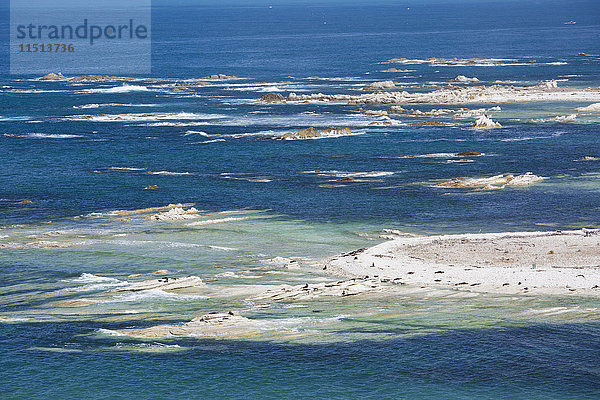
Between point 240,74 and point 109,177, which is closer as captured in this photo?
point 109,177

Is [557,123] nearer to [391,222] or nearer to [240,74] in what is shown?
[391,222]

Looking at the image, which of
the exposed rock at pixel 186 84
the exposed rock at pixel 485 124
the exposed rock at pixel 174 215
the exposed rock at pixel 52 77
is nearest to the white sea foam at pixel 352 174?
the exposed rock at pixel 174 215

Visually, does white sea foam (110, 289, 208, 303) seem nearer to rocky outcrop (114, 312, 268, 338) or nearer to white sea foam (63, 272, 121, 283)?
white sea foam (63, 272, 121, 283)

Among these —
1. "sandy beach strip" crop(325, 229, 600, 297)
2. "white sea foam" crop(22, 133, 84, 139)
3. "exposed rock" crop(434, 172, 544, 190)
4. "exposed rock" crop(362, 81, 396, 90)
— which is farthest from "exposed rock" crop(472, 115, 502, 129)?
"sandy beach strip" crop(325, 229, 600, 297)

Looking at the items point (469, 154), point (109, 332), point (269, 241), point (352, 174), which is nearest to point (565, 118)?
point (469, 154)

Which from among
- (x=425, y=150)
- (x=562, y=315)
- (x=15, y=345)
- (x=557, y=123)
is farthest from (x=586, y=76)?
(x=15, y=345)
